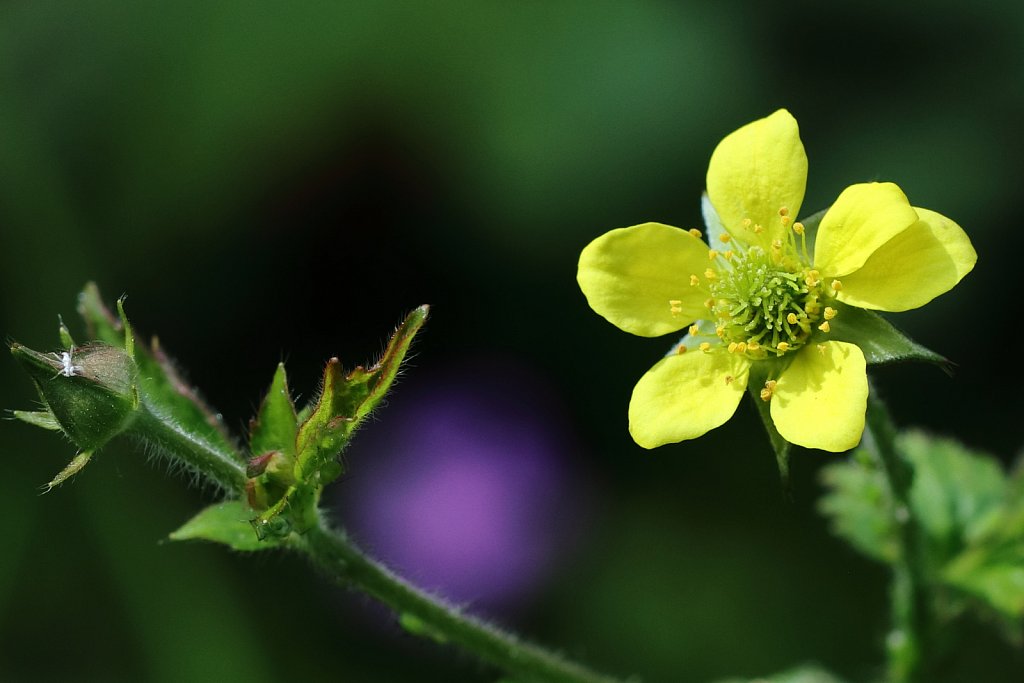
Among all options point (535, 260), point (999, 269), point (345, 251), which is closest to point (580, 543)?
point (535, 260)

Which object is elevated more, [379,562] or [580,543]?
[379,562]

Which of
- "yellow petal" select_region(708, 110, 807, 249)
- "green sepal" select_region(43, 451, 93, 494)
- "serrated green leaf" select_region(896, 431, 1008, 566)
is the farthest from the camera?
"serrated green leaf" select_region(896, 431, 1008, 566)

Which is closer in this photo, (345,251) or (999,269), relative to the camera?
(999,269)

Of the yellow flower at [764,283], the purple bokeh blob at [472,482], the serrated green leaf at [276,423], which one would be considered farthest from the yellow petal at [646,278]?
the purple bokeh blob at [472,482]

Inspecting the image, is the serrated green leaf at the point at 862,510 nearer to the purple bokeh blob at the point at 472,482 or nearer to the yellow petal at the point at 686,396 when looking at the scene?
the yellow petal at the point at 686,396

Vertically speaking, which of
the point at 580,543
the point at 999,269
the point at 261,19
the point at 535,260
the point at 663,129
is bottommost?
the point at 580,543

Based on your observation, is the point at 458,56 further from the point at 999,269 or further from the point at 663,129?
the point at 999,269

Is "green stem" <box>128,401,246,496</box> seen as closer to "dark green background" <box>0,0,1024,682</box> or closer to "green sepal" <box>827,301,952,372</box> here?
"green sepal" <box>827,301,952,372</box>

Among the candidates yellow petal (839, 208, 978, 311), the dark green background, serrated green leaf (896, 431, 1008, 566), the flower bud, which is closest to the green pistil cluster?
yellow petal (839, 208, 978, 311)
